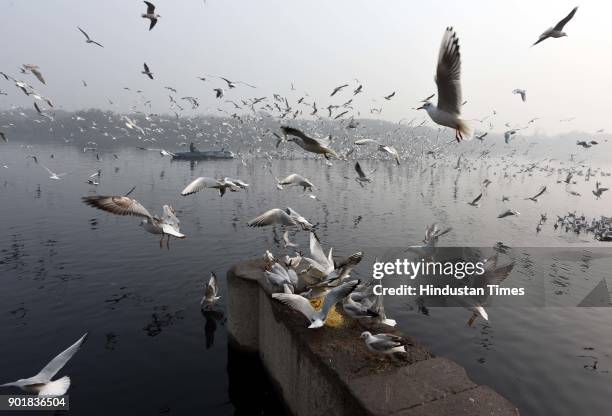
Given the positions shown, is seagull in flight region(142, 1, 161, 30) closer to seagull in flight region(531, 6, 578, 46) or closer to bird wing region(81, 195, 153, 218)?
bird wing region(81, 195, 153, 218)

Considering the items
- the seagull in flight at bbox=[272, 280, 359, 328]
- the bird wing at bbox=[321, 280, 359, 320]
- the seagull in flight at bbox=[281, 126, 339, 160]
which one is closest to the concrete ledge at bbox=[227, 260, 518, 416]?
the seagull in flight at bbox=[272, 280, 359, 328]

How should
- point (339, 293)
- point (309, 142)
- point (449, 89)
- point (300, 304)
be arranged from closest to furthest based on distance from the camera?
point (339, 293) < point (449, 89) < point (300, 304) < point (309, 142)

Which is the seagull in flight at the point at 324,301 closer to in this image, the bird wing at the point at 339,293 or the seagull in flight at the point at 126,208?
the bird wing at the point at 339,293

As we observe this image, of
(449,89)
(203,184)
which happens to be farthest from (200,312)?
(449,89)

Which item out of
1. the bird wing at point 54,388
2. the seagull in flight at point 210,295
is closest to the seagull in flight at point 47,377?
the bird wing at point 54,388

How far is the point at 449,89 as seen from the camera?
7520 mm

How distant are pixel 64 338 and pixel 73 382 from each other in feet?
10.2

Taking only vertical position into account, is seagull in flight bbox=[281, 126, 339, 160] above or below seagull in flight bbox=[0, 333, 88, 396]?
above

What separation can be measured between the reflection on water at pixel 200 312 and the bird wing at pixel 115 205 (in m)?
5.21

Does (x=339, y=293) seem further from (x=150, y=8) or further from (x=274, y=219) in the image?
(x=150, y=8)

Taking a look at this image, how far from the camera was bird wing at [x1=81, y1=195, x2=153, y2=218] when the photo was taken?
9.16m

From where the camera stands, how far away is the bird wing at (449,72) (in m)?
7.12

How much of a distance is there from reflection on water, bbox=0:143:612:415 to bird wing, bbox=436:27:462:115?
8822 millimetres

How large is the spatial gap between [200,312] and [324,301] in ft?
30.2
